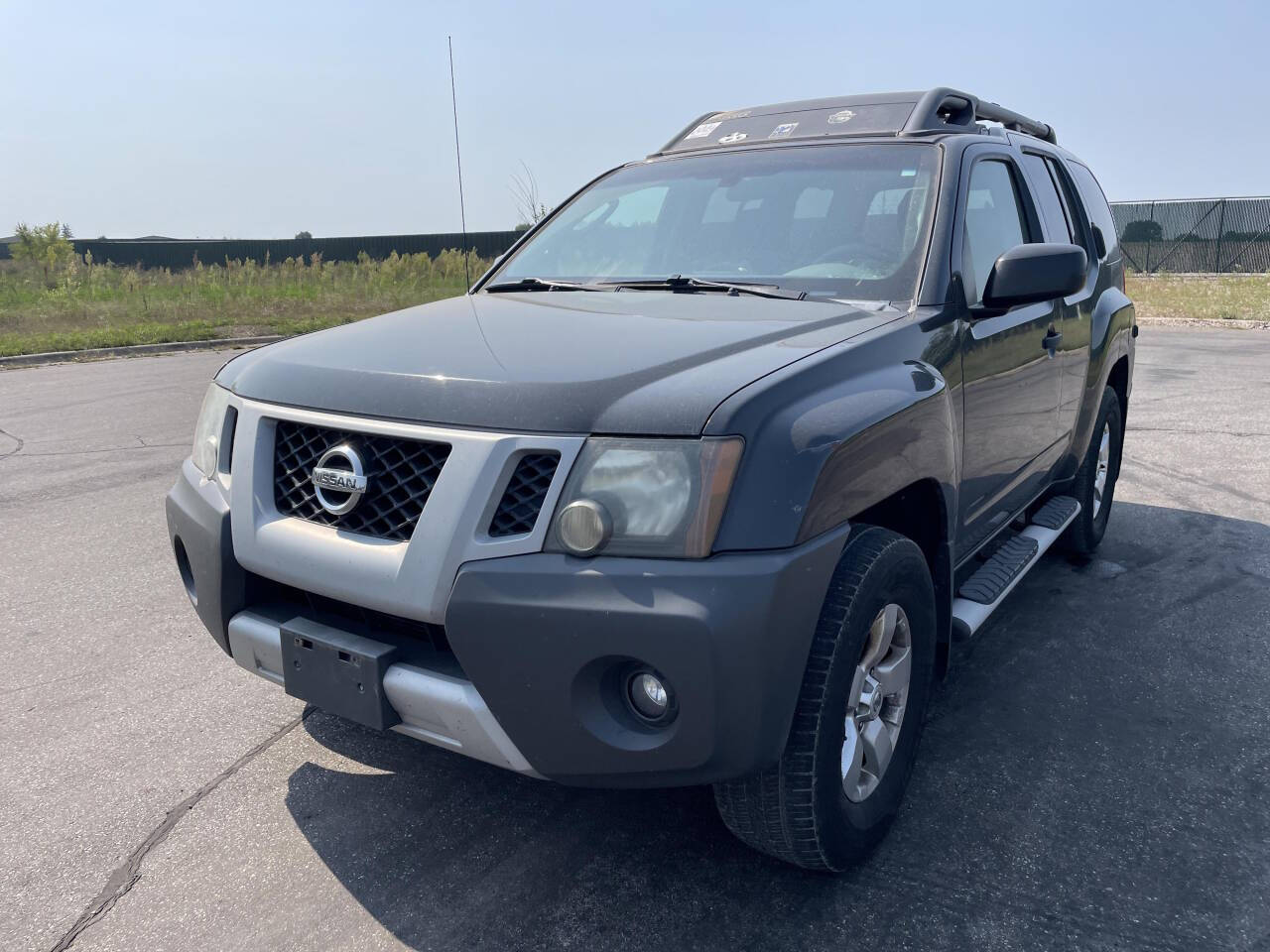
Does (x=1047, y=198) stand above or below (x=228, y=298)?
above

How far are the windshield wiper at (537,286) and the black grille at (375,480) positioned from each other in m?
1.25

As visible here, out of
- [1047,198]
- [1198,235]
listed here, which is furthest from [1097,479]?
[1198,235]

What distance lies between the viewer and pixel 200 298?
19.7 metres

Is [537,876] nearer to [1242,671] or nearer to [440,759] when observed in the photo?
[440,759]

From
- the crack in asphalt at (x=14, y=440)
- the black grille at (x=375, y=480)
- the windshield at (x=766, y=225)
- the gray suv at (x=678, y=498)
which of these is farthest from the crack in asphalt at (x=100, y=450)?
the black grille at (x=375, y=480)

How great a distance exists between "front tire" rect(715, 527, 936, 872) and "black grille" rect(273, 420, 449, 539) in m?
0.88

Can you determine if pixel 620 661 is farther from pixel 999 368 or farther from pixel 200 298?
pixel 200 298

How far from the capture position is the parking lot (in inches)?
90.1

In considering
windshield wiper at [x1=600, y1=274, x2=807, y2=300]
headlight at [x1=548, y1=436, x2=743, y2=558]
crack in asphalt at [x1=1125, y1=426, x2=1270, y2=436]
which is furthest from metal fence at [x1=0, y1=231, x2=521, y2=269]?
headlight at [x1=548, y1=436, x2=743, y2=558]

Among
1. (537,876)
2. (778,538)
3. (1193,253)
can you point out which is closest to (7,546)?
(537,876)

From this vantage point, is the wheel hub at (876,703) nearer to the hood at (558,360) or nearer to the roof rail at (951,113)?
the hood at (558,360)

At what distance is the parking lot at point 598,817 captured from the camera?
229 cm

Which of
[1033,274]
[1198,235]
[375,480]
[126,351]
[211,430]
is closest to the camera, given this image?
[375,480]

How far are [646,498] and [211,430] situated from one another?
1.35 metres
